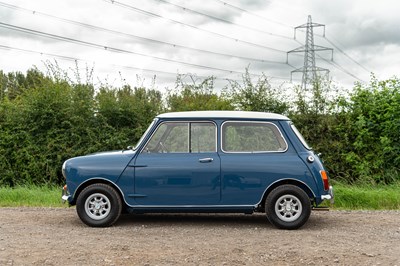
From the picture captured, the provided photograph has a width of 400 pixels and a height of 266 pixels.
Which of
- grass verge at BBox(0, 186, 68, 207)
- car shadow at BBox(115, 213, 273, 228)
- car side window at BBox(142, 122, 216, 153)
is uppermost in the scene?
car side window at BBox(142, 122, 216, 153)

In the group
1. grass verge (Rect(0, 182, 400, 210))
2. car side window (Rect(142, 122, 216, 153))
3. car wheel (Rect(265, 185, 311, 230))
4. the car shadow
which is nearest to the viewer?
car wheel (Rect(265, 185, 311, 230))

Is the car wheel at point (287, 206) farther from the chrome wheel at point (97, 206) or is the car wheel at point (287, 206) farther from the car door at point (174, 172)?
the chrome wheel at point (97, 206)

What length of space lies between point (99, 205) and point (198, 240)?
1.86 m

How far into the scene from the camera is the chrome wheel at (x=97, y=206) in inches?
343

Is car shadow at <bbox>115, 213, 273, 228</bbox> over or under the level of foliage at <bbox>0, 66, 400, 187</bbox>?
under

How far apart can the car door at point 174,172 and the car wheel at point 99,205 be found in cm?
37

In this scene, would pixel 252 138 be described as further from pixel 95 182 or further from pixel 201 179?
pixel 95 182

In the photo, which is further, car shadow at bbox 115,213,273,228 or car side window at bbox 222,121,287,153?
car shadow at bbox 115,213,273,228

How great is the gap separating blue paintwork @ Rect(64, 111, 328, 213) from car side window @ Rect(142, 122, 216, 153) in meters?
0.13

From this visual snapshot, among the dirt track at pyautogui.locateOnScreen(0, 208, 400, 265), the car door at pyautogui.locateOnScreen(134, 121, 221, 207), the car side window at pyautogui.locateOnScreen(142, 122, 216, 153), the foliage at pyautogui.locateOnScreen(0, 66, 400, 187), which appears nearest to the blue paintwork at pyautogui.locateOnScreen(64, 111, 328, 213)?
the car door at pyautogui.locateOnScreen(134, 121, 221, 207)

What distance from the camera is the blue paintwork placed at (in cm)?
864

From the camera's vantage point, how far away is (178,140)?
29.0 feet

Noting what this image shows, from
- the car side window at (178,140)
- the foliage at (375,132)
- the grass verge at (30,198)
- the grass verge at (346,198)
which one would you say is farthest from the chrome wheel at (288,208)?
the foliage at (375,132)

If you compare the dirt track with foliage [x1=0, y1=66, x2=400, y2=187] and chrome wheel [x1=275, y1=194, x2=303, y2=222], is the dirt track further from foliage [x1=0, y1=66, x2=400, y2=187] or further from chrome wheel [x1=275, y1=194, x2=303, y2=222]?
foliage [x1=0, y1=66, x2=400, y2=187]
